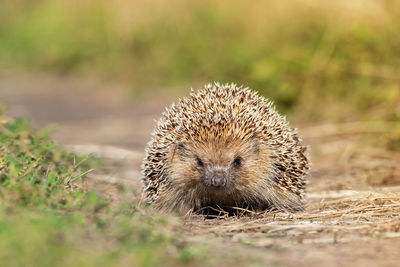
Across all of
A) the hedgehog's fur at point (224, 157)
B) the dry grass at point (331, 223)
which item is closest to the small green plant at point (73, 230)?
the dry grass at point (331, 223)

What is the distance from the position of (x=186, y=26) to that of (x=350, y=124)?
8.24 m

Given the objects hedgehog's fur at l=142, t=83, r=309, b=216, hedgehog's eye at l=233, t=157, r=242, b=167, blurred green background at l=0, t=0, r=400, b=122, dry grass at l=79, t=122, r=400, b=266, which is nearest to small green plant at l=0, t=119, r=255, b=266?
dry grass at l=79, t=122, r=400, b=266

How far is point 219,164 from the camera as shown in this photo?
512 cm

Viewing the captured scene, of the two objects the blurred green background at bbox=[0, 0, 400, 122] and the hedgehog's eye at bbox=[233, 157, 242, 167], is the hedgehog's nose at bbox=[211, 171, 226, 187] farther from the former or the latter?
the blurred green background at bbox=[0, 0, 400, 122]

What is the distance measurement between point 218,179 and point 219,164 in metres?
0.19

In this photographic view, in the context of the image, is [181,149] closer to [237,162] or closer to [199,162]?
[199,162]

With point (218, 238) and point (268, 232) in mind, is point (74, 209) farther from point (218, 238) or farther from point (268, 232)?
point (268, 232)

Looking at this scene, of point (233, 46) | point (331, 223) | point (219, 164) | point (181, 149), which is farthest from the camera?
point (233, 46)

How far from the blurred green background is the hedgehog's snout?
4422 mm

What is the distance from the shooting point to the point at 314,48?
10891 millimetres

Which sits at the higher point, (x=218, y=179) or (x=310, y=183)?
(x=310, y=183)

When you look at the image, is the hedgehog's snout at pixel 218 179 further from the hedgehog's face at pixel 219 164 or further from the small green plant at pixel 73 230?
the small green plant at pixel 73 230

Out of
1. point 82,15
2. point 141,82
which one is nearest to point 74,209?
point 141,82

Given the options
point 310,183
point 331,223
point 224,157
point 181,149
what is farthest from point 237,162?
point 310,183
